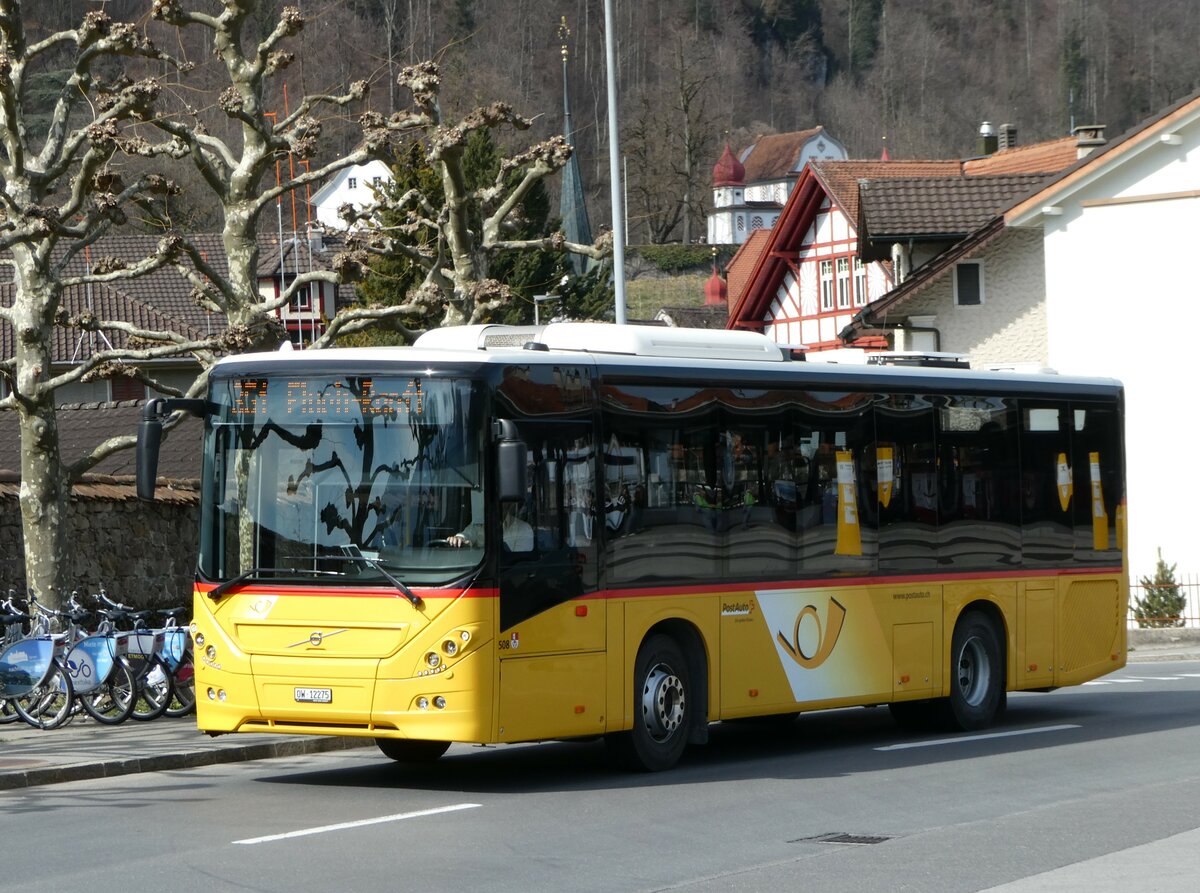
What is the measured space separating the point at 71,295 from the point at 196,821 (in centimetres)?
5364

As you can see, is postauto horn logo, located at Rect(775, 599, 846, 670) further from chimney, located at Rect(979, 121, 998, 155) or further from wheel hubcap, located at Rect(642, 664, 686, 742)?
chimney, located at Rect(979, 121, 998, 155)

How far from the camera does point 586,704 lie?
12.6m

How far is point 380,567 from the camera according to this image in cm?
1210

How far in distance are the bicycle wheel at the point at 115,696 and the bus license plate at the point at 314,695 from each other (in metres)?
4.72

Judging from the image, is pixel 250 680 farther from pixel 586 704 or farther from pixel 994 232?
pixel 994 232

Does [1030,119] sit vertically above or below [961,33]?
below

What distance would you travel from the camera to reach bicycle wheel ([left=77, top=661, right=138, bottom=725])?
1647 cm

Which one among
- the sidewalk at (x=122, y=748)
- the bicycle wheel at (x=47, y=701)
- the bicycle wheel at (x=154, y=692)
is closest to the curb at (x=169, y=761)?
the sidewalk at (x=122, y=748)

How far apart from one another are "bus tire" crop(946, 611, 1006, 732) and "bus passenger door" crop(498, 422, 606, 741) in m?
4.67

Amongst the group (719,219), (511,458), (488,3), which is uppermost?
(488,3)

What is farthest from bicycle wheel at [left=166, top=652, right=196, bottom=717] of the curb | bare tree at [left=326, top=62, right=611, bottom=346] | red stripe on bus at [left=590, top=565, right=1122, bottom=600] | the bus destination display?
red stripe on bus at [left=590, top=565, right=1122, bottom=600]

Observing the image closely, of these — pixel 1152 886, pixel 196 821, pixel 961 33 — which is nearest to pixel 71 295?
pixel 196 821

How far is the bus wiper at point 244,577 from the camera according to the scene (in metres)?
12.3

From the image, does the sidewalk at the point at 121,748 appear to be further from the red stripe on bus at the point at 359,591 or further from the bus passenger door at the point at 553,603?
the bus passenger door at the point at 553,603
